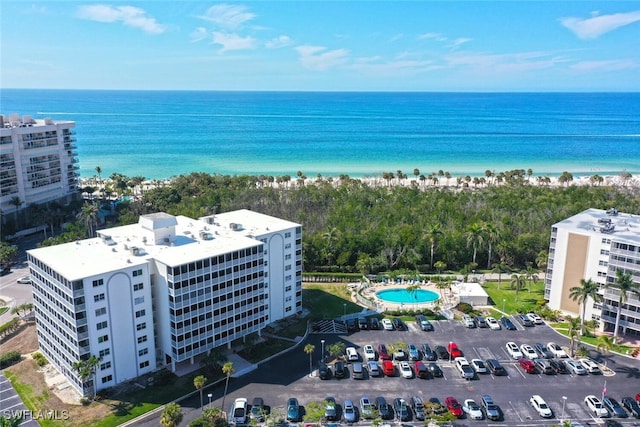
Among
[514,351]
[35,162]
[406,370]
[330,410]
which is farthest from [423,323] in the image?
[35,162]

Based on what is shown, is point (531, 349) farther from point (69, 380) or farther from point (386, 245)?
point (69, 380)

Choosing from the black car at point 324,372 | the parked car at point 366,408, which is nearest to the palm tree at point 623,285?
the parked car at point 366,408

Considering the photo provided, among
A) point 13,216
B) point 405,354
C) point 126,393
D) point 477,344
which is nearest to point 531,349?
point 477,344

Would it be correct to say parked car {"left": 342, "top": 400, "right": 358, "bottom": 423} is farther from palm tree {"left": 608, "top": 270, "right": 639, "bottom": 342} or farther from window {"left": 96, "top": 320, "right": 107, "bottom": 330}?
palm tree {"left": 608, "top": 270, "right": 639, "bottom": 342}

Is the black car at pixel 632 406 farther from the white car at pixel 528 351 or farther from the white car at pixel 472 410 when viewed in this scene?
the white car at pixel 472 410

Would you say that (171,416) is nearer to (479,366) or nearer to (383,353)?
(383,353)
